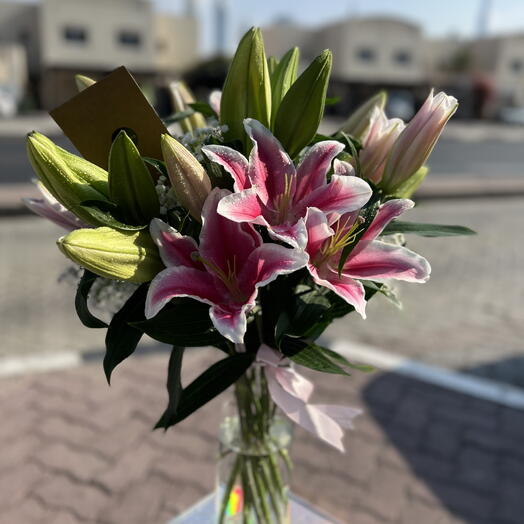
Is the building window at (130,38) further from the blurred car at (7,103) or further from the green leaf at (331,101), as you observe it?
the green leaf at (331,101)

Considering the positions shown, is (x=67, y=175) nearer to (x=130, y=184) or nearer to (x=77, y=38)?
(x=130, y=184)

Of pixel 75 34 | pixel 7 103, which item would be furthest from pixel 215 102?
pixel 75 34

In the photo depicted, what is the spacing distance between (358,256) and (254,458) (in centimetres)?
62

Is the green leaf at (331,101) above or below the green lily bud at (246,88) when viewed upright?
below

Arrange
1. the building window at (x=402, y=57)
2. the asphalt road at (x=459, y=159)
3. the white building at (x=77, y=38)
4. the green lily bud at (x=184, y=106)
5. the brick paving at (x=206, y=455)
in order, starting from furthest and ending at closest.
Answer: the building window at (x=402, y=57) → the white building at (x=77, y=38) → the asphalt road at (x=459, y=159) → the brick paving at (x=206, y=455) → the green lily bud at (x=184, y=106)

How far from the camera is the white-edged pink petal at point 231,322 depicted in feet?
2.67

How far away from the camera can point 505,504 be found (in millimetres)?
2518

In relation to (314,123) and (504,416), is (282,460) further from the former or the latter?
(504,416)

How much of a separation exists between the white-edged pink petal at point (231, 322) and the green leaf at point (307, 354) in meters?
0.19

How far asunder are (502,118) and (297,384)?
37973 mm

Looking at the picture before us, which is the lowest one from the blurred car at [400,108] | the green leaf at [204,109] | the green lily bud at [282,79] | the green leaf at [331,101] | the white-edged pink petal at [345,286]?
the blurred car at [400,108]

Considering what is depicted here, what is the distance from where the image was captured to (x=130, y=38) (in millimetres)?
31203

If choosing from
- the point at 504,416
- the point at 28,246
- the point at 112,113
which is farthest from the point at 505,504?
the point at 28,246

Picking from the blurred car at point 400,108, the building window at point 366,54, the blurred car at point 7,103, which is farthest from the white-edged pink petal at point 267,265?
the building window at point 366,54
